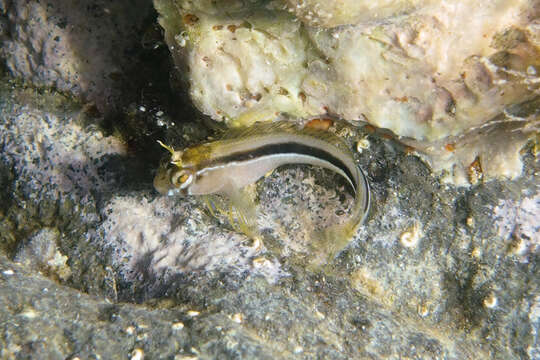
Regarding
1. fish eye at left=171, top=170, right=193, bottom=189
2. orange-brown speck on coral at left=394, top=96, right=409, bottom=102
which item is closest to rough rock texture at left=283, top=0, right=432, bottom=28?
orange-brown speck on coral at left=394, top=96, right=409, bottom=102

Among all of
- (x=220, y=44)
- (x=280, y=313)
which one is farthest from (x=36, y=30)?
(x=280, y=313)

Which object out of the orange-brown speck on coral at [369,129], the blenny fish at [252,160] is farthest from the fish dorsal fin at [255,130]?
the orange-brown speck on coral at [369,129]

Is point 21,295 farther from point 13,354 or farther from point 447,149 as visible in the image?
point 447,149

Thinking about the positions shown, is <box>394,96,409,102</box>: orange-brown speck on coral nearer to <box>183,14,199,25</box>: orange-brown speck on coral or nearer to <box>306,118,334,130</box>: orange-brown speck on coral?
<box>306,118,334,130</box>: orange-brown speck on coral

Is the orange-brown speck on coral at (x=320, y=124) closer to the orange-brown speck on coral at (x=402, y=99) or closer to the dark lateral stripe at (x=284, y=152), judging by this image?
the dark lateral stripe at (x=284, y=152)

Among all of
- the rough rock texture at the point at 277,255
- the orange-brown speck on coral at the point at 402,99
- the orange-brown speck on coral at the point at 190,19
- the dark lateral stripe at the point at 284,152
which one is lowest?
the rough rock texture at the point at 277,255

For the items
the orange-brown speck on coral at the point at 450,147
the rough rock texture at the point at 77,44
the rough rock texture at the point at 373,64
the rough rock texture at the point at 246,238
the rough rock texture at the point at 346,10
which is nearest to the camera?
the rough rock texture at the point at 346,10

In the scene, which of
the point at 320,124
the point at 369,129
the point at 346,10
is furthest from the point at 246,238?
the point at 346,10
